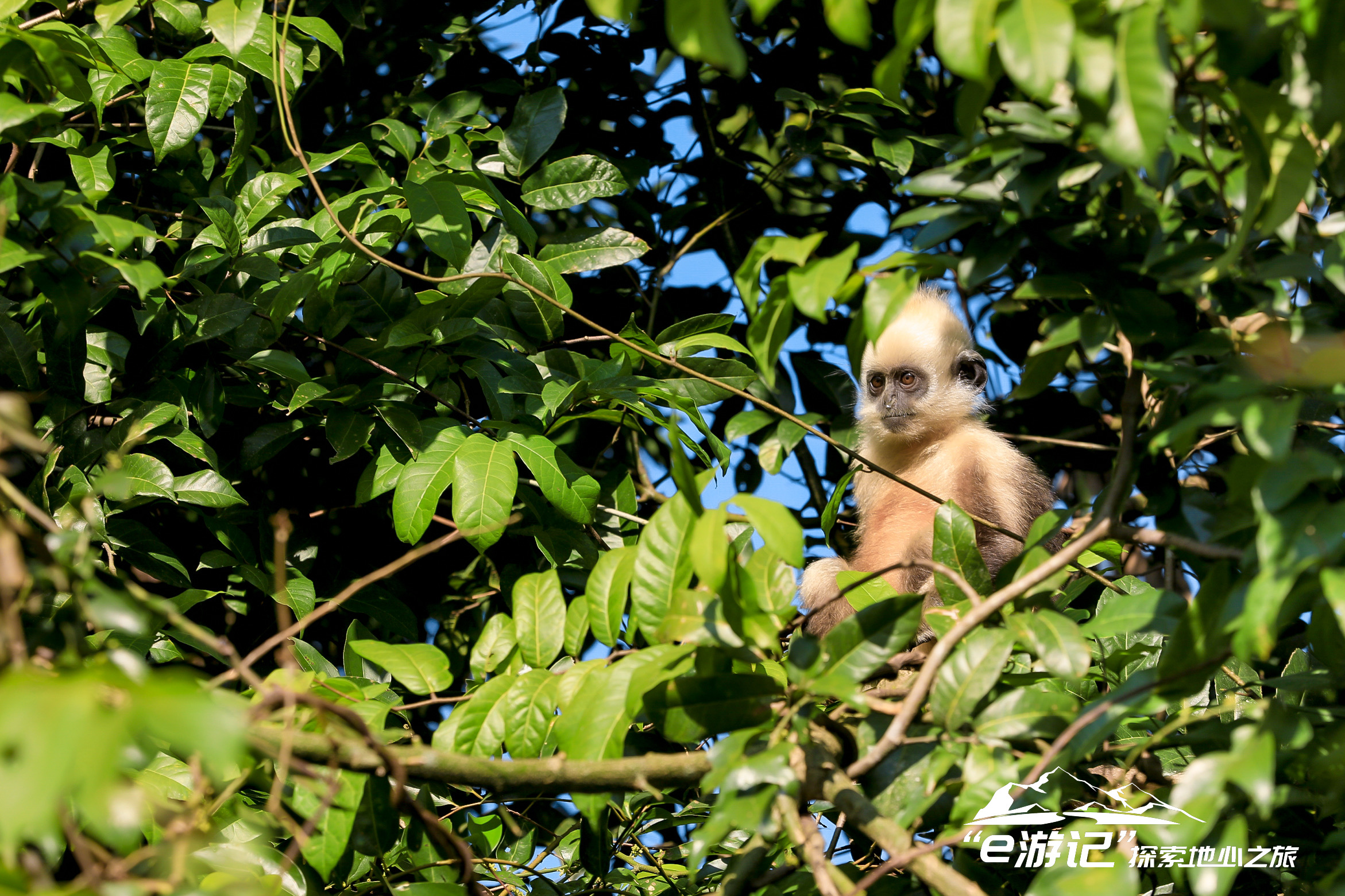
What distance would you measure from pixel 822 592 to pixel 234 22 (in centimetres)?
239

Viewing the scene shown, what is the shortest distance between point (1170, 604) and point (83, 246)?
1849 millimetres

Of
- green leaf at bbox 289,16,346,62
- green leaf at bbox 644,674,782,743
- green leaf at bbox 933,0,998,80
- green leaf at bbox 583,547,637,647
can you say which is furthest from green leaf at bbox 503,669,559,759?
green leaf at bbox 289,16,346,62

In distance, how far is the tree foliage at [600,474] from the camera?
3.74 feet

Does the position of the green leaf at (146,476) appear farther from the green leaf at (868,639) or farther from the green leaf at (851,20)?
the green leaf at (851,20)

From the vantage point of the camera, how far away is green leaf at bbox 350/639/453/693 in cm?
174

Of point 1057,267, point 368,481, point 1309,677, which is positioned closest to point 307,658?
point 368,481

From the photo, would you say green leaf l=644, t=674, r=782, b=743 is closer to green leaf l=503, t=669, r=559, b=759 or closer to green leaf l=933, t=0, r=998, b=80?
green leaf l=503, t=669, r=559, b=759

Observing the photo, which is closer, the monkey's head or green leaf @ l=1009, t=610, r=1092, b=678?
green leaf @ l=1009, t=610, r=1092, b=678

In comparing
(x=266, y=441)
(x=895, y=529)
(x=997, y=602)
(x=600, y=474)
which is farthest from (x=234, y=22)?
(x=895, y=529)

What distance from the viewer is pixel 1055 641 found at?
145cm

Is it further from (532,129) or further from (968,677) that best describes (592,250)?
(968,677)

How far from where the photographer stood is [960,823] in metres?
1.42

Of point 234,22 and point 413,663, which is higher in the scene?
point 234,22

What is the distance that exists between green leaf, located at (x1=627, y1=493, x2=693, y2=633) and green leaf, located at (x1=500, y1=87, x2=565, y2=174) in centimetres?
149
